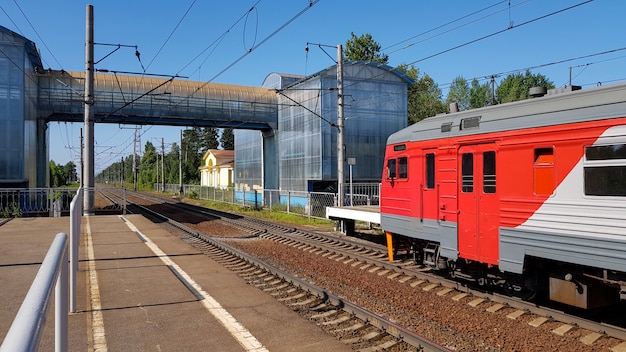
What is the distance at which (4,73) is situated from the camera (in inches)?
1062

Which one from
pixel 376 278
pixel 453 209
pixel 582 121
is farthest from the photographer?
pixel 376 278

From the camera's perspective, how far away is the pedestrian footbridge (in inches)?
1294

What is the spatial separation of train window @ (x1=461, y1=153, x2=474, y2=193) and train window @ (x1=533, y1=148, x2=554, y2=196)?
55.3 inches

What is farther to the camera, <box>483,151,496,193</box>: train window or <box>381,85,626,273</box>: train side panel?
<box>483,151,496,193</box>: train window

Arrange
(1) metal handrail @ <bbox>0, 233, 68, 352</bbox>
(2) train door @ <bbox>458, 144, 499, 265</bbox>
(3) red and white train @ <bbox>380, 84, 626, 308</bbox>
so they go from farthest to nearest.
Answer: (2) train door @ <bbox>458, 144, 499, 265</bbox> < (3) red and white train @ <bbox>380, 84, 626, 308</bbox> < (1) metal handrail @ <bbox>0, 233, 68, 352</bbox>

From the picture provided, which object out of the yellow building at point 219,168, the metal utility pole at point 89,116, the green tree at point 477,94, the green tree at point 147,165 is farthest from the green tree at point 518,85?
the green tree at point 147,165

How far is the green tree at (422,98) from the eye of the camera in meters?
60.4

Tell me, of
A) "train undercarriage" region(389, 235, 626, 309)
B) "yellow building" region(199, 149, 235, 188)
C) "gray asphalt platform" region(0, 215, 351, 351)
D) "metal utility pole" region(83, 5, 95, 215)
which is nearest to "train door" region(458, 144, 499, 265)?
"train undercarriage" region(389, 235, 626, 309)

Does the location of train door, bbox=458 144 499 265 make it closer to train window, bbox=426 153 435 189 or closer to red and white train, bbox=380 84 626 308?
red and white train, bbox=380 84 626 308

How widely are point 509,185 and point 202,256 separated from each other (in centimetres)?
824

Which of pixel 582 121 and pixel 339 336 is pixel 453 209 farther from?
pixel 339 336

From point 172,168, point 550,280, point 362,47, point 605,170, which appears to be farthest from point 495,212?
point 172,168

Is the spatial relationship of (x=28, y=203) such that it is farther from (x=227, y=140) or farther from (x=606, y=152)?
(x=227, y=140)

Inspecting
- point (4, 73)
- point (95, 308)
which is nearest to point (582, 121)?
point (95, 308)
